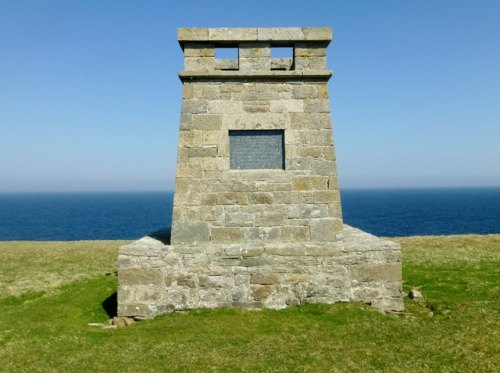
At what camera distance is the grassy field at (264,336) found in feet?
27.7

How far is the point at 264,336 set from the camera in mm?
9953

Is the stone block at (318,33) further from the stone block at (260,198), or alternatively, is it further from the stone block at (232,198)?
the stone block at (232,198)

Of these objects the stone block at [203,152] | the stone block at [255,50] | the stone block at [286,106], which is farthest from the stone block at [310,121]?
the stone block at [203,152]

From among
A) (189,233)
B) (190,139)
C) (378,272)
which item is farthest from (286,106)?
(378,272)

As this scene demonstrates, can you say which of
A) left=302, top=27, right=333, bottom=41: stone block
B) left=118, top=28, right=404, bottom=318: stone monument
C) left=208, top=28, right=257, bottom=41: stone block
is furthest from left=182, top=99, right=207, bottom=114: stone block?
left=302, top=27, right=333, bottom=41: stone block

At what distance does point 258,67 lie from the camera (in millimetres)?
12883

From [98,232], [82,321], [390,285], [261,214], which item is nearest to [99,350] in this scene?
[82,321]

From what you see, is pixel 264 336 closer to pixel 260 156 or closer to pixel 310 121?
pixel 260 156

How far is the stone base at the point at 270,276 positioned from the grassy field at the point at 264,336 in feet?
1.35

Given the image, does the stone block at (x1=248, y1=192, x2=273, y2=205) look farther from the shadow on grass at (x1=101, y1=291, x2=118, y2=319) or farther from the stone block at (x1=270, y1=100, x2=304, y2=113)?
the shadow on grass at (x1=101, y1=291, x2=118, y2=319)

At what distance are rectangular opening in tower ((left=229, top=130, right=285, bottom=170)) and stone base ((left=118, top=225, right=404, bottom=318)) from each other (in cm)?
258

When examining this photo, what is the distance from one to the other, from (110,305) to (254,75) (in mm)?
8395

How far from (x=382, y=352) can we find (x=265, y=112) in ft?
24.1

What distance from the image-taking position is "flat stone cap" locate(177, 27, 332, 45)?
41.4 feet
